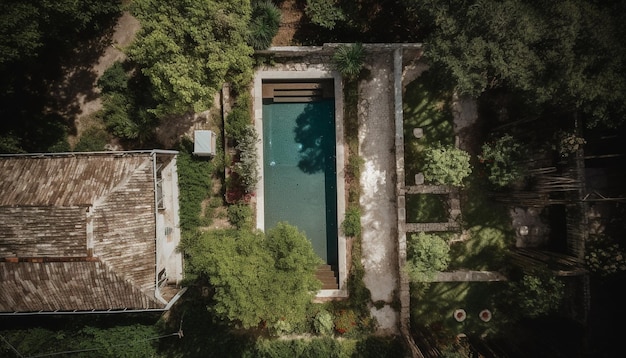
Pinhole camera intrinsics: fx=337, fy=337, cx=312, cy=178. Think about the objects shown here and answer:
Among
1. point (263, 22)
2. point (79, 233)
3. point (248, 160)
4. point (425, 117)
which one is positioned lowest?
point (79, 233)

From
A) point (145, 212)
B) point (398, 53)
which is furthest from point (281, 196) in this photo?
point (398, 53)

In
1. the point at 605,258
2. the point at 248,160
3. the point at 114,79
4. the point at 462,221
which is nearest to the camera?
the point at 605,258

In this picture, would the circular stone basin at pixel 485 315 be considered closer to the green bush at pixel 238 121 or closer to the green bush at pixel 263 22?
the green bush at pixel 238 121

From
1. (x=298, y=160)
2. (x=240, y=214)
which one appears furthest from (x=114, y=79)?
(x=298, y=160)

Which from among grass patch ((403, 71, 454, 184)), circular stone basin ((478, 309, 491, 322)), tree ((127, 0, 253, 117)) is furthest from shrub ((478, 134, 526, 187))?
tree ((127, 0, 253, 117))

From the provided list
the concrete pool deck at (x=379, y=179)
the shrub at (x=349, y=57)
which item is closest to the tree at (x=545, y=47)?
the shrub at (x=349, y=57)

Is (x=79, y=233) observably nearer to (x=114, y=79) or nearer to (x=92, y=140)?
(x=92, y=140)

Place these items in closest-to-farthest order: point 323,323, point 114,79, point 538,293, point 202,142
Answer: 1. point 538,293
2. point 114,79
3. point 202,142
4. point 323,323
